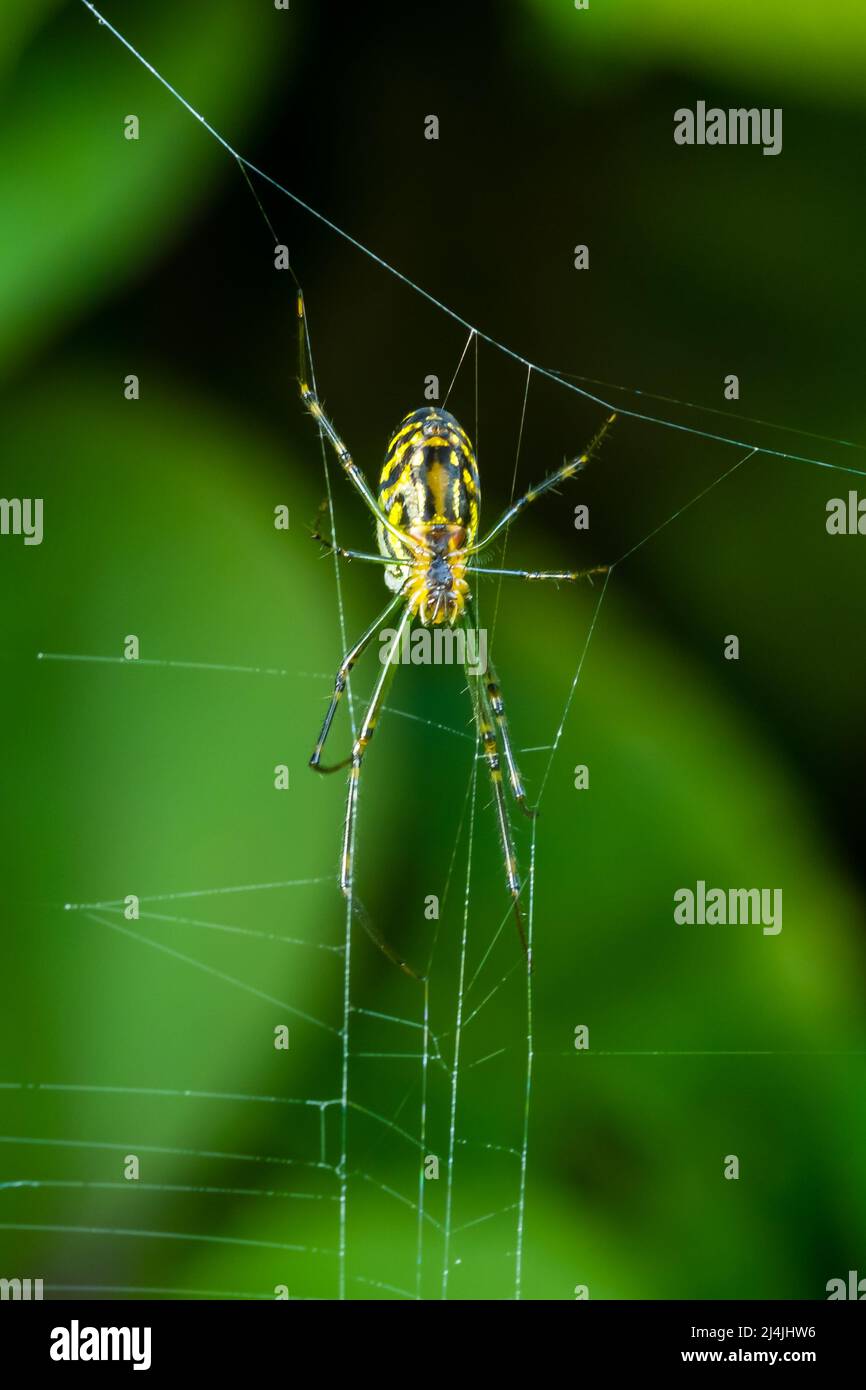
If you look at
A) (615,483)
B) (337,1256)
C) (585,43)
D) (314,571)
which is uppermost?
(585,43)

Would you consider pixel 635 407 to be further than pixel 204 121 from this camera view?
Yes

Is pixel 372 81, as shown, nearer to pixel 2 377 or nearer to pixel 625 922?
pixel 2 377

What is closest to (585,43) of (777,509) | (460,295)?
(460,295)

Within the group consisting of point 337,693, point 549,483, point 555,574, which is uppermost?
point 549,483

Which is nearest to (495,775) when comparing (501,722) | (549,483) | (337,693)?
(501,722)

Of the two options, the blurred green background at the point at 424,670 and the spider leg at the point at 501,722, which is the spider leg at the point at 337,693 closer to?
the blurred green background at the point at 424,670

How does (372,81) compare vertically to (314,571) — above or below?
above

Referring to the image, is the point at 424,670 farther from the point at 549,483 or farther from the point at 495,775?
the point at 549,483
